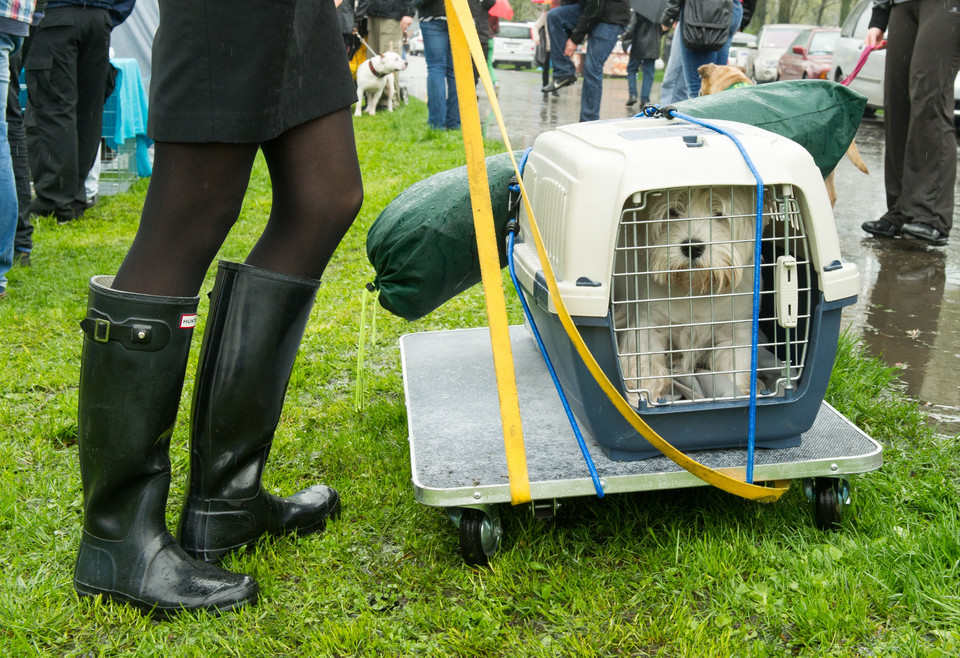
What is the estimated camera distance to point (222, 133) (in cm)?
159

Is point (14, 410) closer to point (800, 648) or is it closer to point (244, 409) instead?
point (244, 409)

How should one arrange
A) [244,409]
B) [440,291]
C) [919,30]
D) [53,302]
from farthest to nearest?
[919,30] → [53,302] → [440,291] → [244,409]

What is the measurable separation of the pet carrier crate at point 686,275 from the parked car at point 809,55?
53.7 ft

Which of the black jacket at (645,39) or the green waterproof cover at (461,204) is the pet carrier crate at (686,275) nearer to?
the green waterproof cover at (461,204)

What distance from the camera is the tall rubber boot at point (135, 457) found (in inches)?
65.8

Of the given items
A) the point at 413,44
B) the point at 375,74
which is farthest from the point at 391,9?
the point at 413,44

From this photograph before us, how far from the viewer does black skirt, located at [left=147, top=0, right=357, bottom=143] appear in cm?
155

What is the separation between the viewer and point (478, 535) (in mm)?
1961

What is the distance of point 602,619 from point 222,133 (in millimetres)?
1224

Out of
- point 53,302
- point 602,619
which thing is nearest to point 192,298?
point 602,619

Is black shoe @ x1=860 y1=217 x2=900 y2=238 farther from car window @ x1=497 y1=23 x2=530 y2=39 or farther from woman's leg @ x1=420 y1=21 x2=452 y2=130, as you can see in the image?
car window @ x1=497 y1=23 x2=530 y2=39

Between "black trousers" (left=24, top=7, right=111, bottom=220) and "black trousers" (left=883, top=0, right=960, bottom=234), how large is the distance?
467cm

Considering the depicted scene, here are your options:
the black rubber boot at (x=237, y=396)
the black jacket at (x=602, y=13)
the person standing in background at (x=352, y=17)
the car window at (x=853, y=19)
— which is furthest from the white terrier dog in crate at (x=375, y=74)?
the black rubber boot at (x=237, y=396)

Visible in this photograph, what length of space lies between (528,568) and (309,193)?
3.17 ft
